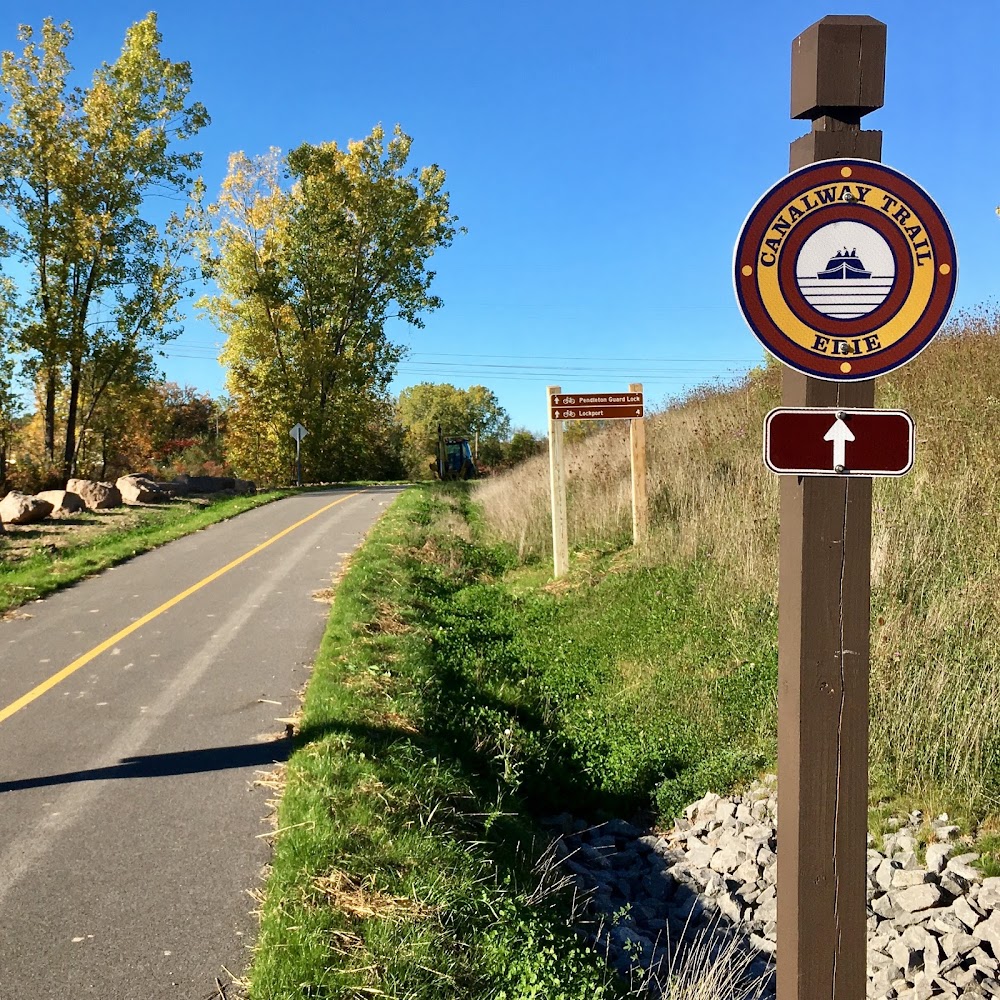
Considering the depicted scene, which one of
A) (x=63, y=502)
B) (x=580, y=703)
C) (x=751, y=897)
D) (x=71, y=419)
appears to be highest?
(x=71, y=419)

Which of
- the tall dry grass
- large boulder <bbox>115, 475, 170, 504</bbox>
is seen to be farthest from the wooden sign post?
large boulder <bbox>115, 475, 170, 504</bbox>

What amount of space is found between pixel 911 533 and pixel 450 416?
78560 mm

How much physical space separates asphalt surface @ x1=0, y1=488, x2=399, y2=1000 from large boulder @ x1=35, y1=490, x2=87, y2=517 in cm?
751

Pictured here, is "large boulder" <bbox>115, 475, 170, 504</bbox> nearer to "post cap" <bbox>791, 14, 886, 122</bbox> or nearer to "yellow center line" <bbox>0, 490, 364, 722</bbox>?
"yellow center line" <bbox>0, 490, 364, 722</bbox>

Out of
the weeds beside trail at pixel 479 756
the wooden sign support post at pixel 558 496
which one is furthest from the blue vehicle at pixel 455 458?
the wooden sign support post at pixel 558 496

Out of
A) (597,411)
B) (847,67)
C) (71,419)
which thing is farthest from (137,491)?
(847,67)

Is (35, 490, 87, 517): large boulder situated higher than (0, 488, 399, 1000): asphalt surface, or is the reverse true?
(35, 490, 87, 517): large boulder

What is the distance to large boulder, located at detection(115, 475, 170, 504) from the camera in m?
20.8

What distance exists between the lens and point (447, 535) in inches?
644

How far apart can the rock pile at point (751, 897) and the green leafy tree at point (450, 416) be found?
5755cm

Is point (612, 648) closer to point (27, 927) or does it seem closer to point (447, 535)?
point (27, 927)

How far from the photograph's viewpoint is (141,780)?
5.57 m

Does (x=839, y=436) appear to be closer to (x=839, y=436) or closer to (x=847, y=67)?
(x=839, y=436)

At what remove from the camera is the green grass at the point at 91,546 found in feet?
37.8
